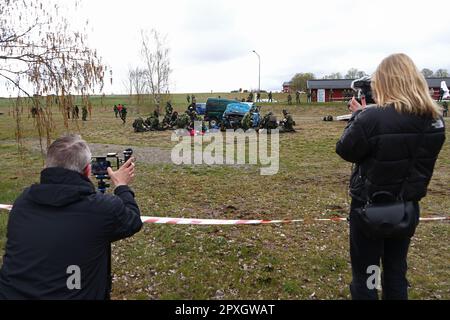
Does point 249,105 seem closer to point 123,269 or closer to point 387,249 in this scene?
point 123,269

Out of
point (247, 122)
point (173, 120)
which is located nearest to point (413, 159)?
point (247, 122)

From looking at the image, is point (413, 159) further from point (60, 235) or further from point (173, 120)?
point (173, 120)

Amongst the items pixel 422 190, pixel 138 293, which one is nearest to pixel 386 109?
pixel 422 190

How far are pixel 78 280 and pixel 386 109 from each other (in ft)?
7.18

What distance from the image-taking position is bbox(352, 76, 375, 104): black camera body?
291 centimetres

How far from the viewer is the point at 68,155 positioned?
7.23 ft

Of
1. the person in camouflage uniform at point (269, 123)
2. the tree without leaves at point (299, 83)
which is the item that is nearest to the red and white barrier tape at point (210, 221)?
the person in camouflage uniform at point (269, 123)

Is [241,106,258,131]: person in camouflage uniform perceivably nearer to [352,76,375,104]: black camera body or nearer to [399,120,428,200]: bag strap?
[352,76,375,104]: black camera body

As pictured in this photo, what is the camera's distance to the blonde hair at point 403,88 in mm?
2289

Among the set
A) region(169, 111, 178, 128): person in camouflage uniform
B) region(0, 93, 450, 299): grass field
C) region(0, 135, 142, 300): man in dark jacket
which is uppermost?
region(169, 111, 178, 128): person in camouflage uniform

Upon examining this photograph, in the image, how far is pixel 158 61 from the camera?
43781 mm

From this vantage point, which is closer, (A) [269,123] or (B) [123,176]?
(B) [123,176]

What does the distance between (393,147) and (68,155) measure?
6.84 feet

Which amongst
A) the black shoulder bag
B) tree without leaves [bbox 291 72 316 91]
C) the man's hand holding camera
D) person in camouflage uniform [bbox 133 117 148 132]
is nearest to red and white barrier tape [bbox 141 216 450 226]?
the man's hand holding camera
